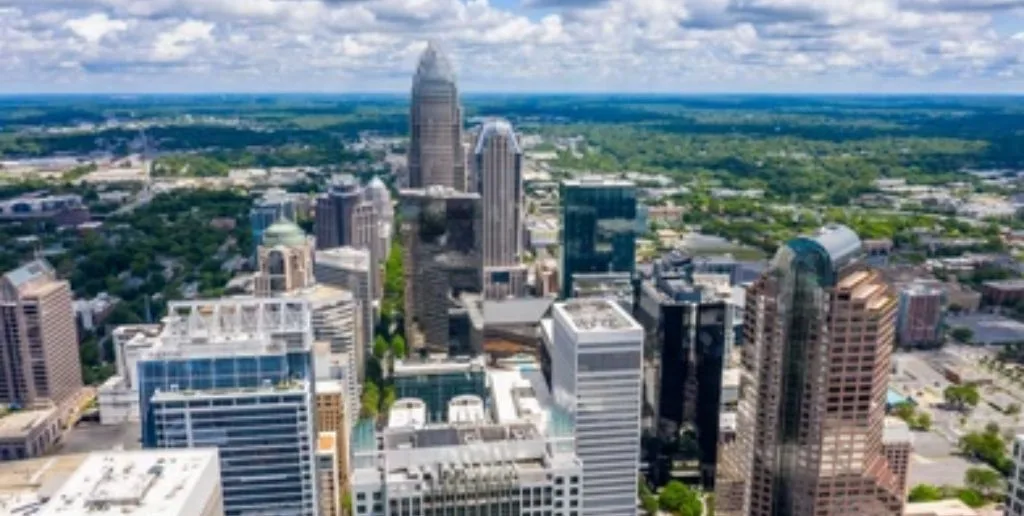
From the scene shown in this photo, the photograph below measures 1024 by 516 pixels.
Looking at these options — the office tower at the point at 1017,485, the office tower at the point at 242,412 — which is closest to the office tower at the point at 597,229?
the office tower at the point at 242,412

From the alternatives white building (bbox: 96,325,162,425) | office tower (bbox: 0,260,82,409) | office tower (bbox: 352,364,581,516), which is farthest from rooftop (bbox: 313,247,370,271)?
office tower (bbox: 352,364,581,516)

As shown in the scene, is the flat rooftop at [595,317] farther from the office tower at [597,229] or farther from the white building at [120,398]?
the white building at [120,398]

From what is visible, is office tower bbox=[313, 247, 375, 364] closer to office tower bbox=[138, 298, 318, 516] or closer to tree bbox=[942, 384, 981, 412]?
office tower bbox=[138, 298, 318, 516]

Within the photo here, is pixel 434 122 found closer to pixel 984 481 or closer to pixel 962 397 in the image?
pixel 962 397

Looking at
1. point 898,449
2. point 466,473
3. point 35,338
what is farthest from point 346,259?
point 466,473

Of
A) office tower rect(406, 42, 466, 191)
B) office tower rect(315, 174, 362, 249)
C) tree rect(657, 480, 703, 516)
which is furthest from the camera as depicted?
office tower rect(406, 42, 466, 191)

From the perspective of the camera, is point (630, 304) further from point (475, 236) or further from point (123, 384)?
point (123, 384)
